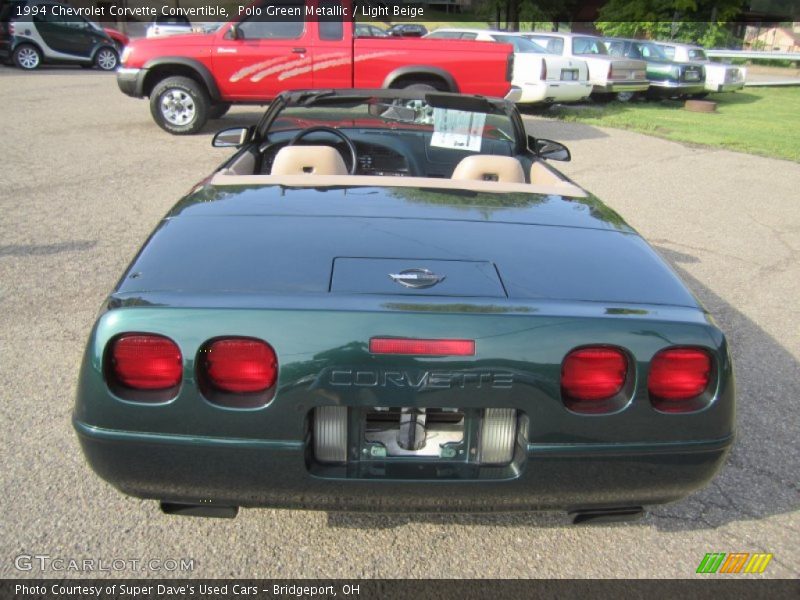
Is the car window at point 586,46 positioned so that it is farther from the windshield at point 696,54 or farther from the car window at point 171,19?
the car window at point 171,19

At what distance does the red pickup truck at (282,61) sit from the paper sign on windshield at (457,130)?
5986 mm

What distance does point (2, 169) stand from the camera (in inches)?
293

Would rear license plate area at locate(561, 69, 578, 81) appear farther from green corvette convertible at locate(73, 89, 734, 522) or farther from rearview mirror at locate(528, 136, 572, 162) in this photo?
green corvette convertible at locate(73, 89, 734, 522)

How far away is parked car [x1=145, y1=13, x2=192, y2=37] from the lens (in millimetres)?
22469

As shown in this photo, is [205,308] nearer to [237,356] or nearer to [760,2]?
[237,356]

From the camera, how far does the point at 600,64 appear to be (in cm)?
1427

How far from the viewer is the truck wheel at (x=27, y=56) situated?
58.5 feet

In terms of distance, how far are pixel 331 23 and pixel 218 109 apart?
2340 millimetres

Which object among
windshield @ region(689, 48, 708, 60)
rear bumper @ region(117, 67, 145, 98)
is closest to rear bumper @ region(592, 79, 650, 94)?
windshield @ region(689, 48, 708, 60)

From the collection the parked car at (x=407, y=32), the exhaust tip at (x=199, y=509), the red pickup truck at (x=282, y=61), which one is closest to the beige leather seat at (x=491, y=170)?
the exhaust tip at (x=199, y=509)

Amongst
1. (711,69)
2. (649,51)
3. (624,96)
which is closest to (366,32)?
(624,96)

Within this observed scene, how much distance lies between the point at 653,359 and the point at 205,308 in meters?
1.17

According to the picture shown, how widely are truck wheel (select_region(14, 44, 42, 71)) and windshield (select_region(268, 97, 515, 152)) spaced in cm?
1737

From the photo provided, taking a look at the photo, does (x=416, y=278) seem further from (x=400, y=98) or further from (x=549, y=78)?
(x=549, y=78)
